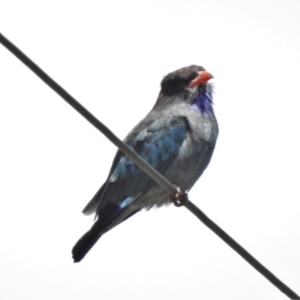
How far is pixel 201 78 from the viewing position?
8.16 metres

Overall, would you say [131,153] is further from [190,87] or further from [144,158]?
[190,87]

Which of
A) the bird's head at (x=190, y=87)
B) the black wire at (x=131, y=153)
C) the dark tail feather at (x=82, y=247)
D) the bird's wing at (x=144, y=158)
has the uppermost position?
the bird's head at (x=190, y=87)

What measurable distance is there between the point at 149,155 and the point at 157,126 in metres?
0.27

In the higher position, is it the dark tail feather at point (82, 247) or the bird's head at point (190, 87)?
the bird's head at point (190, 87)

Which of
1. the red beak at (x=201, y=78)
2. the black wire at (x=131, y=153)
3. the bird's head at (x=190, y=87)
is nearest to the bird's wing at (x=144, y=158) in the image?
the bird's head at (x=190, y=87)

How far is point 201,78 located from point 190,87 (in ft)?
0.43

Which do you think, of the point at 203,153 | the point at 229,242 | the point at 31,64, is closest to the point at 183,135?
the point at 203,153

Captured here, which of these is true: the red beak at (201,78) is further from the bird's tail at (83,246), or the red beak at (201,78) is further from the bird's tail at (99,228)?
the bird's tail at (83,246)

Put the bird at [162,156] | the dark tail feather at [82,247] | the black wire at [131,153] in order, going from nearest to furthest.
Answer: the black wire at [131,153]
the dark tail feather at [82,247]
the bird at [162,156]

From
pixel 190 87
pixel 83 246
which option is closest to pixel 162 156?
pixel 190 87

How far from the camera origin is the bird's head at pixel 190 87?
809cm

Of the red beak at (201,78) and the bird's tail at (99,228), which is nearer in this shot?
the bird's tail at (99,228)

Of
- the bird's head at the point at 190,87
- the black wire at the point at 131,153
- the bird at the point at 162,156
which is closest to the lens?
the black wire at the point at 131,153

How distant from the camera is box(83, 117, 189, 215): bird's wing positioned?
757cm
